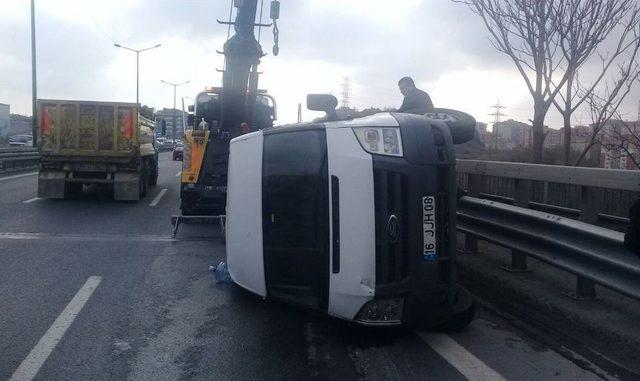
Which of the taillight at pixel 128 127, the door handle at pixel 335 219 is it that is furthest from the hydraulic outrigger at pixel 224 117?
the door handle at pixel 335 219

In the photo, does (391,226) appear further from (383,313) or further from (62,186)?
(62,186)

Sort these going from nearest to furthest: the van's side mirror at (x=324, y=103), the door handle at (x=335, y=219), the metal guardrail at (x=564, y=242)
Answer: the door handle at (x=335, y=219) < the metal guardrail at (x=564, y=242) < the van's side mirror at (x=324, y=103)

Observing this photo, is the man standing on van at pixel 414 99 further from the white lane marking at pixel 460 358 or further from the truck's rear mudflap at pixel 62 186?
the truck's rear mudflap at pixel 62 186

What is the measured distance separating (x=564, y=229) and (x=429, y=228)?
191 cm

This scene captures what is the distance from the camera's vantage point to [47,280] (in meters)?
9.11

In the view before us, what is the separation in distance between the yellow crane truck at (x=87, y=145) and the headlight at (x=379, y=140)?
14015mm

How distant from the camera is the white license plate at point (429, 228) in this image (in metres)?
6.04

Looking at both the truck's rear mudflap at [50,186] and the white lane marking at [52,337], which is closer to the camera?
the white lane marking at [52,337]

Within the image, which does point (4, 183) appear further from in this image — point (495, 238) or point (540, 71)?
point (495, 238)

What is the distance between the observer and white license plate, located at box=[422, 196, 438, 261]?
604cm

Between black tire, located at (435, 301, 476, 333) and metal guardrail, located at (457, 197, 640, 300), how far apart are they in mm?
1096

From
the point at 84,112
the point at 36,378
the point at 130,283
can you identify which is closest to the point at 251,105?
the point at 84,112

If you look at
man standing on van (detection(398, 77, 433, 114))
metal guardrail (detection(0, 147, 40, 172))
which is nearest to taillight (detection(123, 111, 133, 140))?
man standing on van (detection(398, 77, 433, 114))

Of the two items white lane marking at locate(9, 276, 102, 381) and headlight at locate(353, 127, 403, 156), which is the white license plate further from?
white lane marking at locate(9, 276, 102, 381)
